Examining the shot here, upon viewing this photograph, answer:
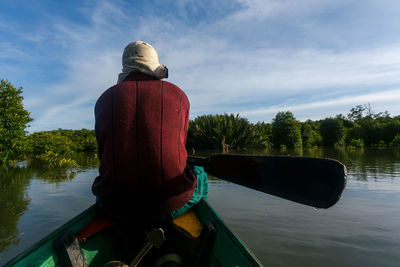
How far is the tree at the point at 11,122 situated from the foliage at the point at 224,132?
746 inches

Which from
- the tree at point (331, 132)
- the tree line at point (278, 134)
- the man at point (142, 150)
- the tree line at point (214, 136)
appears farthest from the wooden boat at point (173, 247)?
the tree at point (331, 132)

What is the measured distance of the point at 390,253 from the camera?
2.69 meters

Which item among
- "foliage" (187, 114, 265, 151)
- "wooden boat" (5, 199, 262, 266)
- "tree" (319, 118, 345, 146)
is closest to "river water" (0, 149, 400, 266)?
"wooden boat" (5, 199, 262, 266)

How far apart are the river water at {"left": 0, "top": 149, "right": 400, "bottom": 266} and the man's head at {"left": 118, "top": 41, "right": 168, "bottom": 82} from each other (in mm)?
2318

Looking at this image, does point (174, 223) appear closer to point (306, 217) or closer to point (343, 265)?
point (343, 265)

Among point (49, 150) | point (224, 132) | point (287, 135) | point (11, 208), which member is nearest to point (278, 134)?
point (287, 135)

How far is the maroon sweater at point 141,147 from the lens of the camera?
1.37 m

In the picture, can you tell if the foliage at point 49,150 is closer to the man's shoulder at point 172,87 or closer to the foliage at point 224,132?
the man's shoulder at point 172,87

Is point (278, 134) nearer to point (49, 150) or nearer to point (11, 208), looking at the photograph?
point (49, 150)

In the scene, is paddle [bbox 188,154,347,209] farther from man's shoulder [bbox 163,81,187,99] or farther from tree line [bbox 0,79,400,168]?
tree line [bbox 0,79,400,168]

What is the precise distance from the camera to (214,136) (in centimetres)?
2906

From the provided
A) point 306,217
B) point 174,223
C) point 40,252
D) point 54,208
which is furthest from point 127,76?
point 54,208

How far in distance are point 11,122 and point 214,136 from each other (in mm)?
21195

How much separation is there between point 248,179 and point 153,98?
36.7 inches
